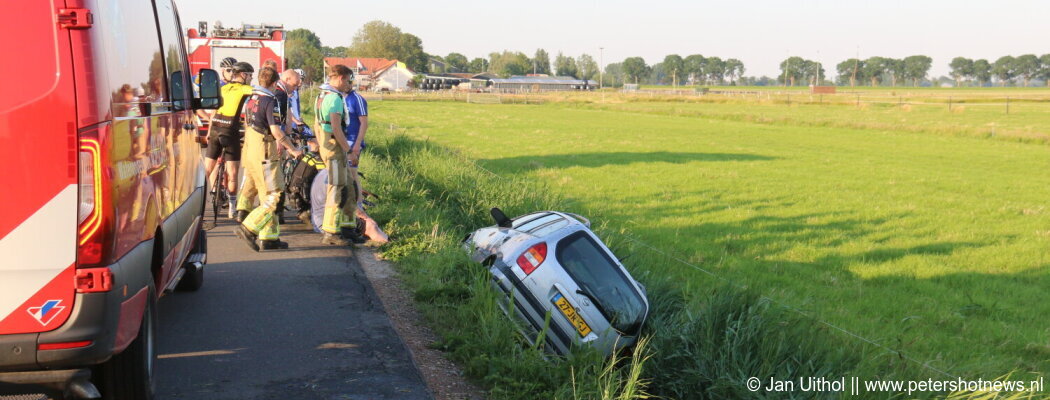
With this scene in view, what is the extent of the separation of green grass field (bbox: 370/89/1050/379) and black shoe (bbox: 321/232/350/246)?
3.29 metres

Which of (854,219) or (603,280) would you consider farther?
(854,219)

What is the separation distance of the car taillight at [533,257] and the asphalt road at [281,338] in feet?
3.15

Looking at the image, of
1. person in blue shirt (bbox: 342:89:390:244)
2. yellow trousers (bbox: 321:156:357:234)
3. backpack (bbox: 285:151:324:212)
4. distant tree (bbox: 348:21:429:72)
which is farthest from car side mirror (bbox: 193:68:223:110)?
distant tree (bbox: 348:21:429:72)

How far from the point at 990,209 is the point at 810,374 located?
549 inches

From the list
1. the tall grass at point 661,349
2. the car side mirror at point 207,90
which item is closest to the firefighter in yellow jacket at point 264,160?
the tall grass at point 661,349

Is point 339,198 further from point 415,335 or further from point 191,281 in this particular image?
point 415,335

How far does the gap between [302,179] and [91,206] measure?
6721mm

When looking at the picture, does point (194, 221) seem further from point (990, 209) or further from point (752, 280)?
point (990, 209)

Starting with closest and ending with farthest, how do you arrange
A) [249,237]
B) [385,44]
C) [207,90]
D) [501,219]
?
[207,90], [501,219], [249,237], [385,44]

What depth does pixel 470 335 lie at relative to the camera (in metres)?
5.75

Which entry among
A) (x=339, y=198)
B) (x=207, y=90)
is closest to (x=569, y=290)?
(x=207, y=90)

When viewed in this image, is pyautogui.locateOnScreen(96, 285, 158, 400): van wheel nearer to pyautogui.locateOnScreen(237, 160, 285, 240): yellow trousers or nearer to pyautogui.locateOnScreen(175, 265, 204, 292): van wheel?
pyautogui.locateOnScreen(175, 265, 204, 292): van wheel

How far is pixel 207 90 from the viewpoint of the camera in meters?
6.34

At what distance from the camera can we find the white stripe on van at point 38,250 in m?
3.52
